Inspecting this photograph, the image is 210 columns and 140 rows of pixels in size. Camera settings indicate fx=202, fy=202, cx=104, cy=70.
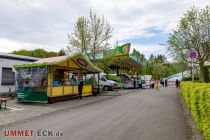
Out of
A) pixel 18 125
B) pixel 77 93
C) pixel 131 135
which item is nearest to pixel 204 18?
pixel 77 93

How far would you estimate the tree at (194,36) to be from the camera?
61.7ft

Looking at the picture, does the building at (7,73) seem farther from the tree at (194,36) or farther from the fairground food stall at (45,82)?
the tree at (194,36)

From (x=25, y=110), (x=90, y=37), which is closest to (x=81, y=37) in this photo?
(x=90, y=37)

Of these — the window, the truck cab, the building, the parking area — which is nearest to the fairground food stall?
the parking area

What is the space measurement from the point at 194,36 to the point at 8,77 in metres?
17.9

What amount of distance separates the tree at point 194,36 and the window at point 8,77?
16066 millimetres

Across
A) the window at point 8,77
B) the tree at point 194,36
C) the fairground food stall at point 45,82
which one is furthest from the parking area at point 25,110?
the tree at point 194,36

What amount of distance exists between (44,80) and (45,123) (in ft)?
22.0

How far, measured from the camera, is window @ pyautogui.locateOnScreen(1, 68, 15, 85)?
1822 cm

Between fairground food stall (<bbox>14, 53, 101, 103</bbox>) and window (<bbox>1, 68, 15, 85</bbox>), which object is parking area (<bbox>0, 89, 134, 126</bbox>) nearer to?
fairground food stall (<bbox>14, 53, 101, 103</bbox>)

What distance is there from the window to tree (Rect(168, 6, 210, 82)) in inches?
633

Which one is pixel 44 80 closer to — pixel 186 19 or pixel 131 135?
pixel 131 135

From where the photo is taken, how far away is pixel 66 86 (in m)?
16.3

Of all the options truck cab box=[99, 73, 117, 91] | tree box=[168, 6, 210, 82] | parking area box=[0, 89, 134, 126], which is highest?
tree box=[168, 6, 210, 82]
